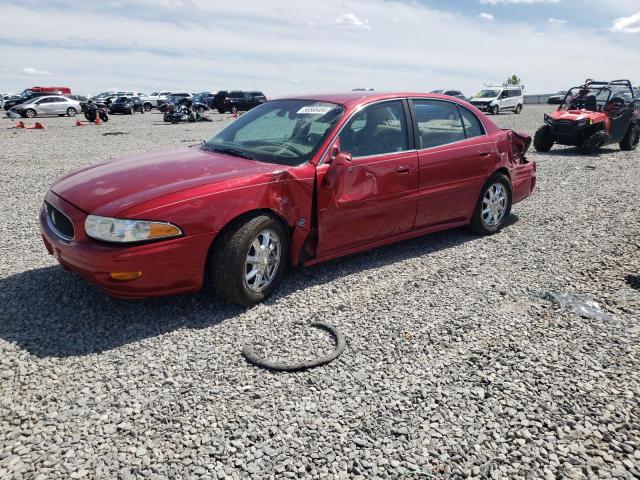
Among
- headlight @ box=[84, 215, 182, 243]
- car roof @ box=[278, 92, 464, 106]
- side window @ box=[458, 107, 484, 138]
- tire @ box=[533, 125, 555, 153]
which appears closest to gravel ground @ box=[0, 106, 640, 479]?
headlight @ box=[84, 215, 182, 243]

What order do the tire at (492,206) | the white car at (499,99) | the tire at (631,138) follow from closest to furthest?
the tire at (492,206) → the tire at (631,138) → the white car at (499,99)

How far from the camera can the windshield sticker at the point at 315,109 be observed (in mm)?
4406

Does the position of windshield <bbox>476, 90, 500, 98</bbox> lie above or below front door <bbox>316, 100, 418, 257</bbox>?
above

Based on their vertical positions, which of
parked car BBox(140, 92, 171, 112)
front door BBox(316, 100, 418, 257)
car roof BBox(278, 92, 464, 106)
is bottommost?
front door BBox(316, 100, 418, 257)

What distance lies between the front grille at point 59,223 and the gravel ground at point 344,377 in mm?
559

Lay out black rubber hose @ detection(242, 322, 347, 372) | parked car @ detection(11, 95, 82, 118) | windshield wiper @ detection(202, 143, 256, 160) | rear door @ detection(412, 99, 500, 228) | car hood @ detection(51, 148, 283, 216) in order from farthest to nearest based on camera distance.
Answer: parked car @ detection(11, 95, 82, 118) < rear door @ detection(412, 99, 500, 228) < windshield wiper @ detection(202, 143, 256, 160) < car hood @ detection(51, 148, 283, 216) < black rubber hose @ detection(242, 322, 347, 372)

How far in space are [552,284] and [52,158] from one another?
11156 mm

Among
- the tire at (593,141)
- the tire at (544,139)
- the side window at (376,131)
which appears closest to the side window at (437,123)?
the side window at (376,131)

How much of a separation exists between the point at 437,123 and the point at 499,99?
101 feet

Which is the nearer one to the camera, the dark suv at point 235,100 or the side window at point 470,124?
the side window at point 470,124

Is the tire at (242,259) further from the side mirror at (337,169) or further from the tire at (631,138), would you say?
the tire at (631,138)

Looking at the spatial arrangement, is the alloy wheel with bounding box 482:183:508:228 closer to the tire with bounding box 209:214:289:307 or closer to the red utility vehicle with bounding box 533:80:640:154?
the tire with bounding box 209:214:289:307

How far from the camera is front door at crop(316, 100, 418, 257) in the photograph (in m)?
4.10

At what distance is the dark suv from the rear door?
28843 millimetres
